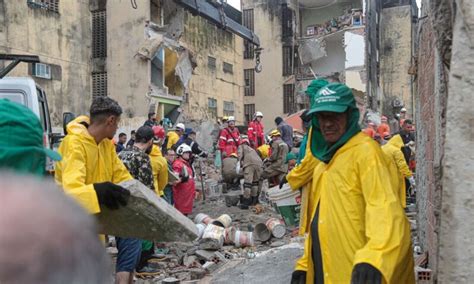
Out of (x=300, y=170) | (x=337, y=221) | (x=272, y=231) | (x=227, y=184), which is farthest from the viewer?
(x=227, y=184)

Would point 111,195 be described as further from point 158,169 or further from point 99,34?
point 99,34

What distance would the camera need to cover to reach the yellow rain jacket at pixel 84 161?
3213 millimetres

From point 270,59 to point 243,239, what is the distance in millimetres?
25948

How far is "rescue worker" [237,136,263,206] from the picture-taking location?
35.9ft

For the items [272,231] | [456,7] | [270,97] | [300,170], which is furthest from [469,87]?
[270,97]

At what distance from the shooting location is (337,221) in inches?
93.6

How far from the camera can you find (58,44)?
726 inches

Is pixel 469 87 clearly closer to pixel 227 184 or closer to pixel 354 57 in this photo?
pixel 227 184

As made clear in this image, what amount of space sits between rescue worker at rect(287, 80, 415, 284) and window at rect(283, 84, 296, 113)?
29.5m

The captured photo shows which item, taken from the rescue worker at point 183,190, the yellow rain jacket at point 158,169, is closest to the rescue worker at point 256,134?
the rescue worker at point 183,190

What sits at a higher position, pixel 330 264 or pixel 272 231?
pixel 330 264

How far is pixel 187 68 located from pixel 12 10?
710 centimetres

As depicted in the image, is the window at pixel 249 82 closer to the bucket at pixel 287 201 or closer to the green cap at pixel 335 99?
the bucket at pixel 287 201

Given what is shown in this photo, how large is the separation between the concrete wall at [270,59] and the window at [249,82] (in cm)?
48
